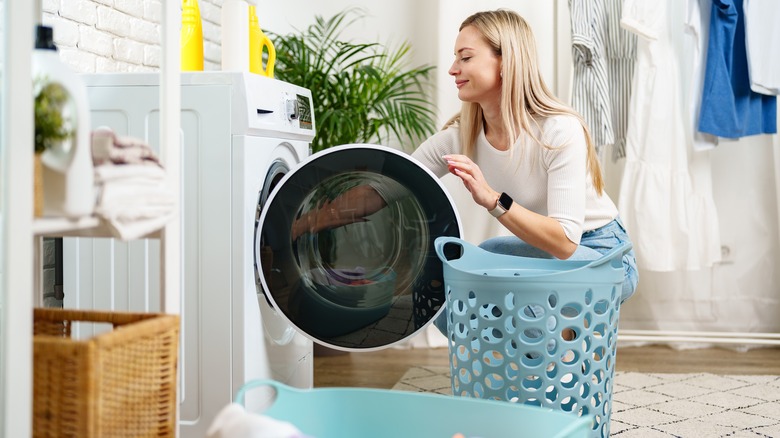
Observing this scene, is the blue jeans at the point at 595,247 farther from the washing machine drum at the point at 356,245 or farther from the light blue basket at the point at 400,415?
the light blue basket at the point at 400,415

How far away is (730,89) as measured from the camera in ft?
9.41

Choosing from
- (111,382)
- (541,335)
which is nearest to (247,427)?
(111,382)

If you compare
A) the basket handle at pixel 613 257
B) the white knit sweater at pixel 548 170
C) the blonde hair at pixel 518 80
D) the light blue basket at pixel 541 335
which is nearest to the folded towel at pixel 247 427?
the light blue basket at pixel 541 335

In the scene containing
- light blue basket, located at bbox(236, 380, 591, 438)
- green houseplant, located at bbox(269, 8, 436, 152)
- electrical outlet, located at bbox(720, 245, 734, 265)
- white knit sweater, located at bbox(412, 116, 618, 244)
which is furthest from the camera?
electrical outlet, located at bbox(720, 245, 734, 265)

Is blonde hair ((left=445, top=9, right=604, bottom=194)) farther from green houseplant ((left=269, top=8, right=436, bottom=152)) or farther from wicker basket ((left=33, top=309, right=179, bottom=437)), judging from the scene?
wicker basket ((left=33, top=309, right=179, bottom=437))

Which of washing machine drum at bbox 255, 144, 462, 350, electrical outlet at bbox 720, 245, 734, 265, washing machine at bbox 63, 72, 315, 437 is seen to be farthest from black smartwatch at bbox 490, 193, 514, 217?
electrical outlet at bbox 720, 245, 734, 265

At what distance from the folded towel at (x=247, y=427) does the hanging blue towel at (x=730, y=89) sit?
230 cm

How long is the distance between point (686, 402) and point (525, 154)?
91 cm

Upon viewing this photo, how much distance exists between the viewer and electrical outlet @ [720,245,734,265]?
Answer: 327 centimetres

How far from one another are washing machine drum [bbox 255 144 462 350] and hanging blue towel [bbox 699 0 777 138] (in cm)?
144

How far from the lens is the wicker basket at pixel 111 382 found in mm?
1070

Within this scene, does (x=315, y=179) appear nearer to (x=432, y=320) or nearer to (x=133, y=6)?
(x=432, y=320)

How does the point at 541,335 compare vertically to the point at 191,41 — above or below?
below

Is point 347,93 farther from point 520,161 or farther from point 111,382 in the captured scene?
point 111,382
